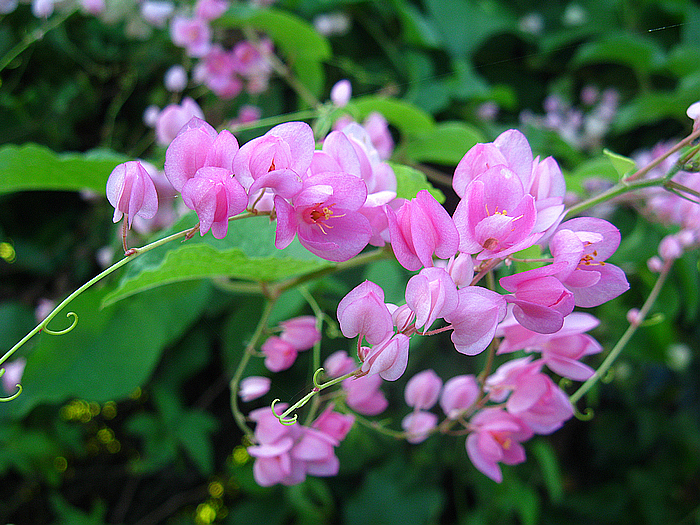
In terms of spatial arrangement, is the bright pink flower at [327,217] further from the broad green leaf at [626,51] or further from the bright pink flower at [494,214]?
the broad green leaf at [626,51]

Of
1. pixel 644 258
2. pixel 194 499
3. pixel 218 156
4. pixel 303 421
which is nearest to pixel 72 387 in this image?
pixel 303 421

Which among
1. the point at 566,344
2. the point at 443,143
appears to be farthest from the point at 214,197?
the point at 443,143

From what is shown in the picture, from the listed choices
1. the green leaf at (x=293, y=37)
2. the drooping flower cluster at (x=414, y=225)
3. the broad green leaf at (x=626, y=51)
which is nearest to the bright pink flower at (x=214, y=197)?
the drooping flower cluster at (x=414, y=225)

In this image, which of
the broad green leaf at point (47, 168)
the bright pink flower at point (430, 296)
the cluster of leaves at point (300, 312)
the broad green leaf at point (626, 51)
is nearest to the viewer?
the bright pink flower at point (430, 296)

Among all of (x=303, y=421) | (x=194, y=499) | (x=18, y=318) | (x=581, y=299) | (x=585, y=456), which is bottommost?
(x=585, y=456)

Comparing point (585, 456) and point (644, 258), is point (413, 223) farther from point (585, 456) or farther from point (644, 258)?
point (585, 456)

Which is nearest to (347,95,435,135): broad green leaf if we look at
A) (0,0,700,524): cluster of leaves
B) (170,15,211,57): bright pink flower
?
(0,0,700,524): cluster of leaves
